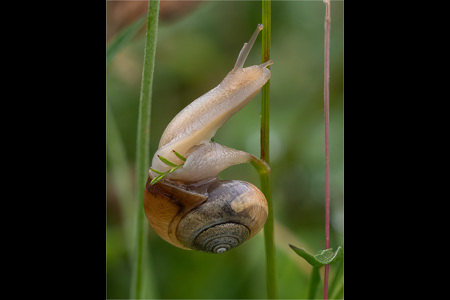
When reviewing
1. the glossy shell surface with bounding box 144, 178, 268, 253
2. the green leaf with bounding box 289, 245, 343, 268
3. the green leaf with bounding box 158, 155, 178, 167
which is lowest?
the green leaf with bounding box 289, 245, 343, 268

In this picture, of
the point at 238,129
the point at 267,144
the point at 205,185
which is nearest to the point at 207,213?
the point at 205,185

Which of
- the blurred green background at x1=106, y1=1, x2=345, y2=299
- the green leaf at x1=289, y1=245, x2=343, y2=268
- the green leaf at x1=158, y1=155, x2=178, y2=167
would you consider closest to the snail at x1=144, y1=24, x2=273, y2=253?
the green leaf at x1=158, y1=155, x2=178, y2=167

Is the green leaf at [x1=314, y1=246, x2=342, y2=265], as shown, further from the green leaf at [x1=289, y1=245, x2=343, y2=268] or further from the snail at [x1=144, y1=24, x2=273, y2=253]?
the snail at [x1=144, y1=24, x2=273, y2=253]

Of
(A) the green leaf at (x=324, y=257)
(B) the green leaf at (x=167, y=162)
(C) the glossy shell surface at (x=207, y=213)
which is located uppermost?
(B) the green leaf at (x=167, y=162)

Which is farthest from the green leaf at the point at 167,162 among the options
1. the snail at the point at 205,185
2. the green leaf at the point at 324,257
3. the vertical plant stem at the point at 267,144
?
the green leaf at the point at 324,257

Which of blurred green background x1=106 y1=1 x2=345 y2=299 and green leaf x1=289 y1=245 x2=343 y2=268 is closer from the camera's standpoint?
green leaf x1=289 y1=245 x2=343 y2=268

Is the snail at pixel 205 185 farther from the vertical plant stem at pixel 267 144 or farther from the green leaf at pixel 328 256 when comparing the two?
the green leaf at pixel 328 256
